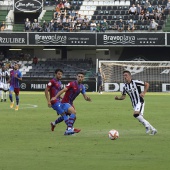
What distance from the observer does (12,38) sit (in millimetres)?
62281

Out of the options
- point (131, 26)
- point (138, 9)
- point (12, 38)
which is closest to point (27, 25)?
point (12, 38)

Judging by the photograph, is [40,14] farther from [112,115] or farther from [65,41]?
[112,115]

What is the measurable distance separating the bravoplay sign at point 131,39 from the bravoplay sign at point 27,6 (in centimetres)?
780

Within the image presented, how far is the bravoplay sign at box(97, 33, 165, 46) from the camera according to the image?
60.5m

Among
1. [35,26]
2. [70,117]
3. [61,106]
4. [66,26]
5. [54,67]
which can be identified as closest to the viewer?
[70,117]

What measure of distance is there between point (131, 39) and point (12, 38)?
38.3ft

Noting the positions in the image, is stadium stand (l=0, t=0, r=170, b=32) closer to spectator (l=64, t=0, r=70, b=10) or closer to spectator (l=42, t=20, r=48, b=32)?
spectator (l=42, t=20, r=48, b=32)

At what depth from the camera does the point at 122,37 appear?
61.0m

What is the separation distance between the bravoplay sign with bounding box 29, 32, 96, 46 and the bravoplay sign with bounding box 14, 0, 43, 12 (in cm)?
403

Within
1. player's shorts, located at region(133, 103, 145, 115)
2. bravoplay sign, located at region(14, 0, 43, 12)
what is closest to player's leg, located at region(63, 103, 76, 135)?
player's shorts, located at region(133, 103, 145, 115)

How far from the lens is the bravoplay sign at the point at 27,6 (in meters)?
64.9

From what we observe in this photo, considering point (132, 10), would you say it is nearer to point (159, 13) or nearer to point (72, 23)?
point (159, 13)

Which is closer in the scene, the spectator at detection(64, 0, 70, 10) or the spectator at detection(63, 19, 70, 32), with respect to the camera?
the spectator at detection(63, 19, 70, 32)

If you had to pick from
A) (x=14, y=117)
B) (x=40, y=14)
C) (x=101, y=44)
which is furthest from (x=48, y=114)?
(x=40, y=14)
